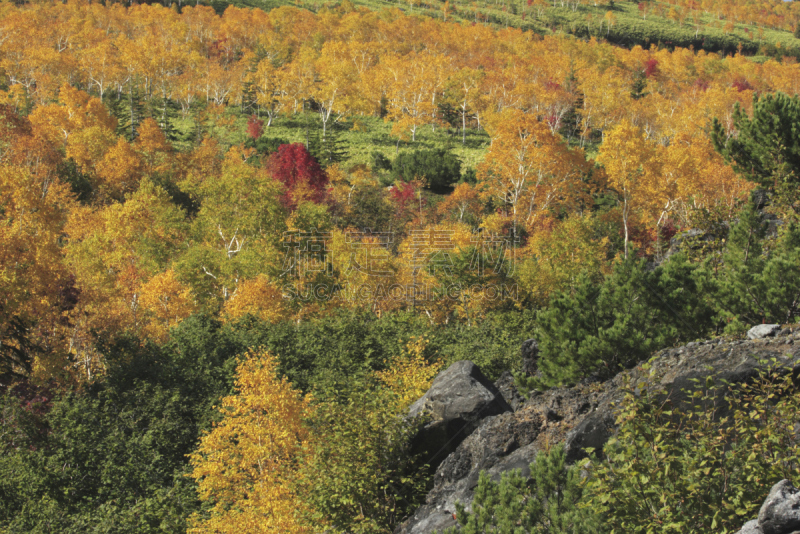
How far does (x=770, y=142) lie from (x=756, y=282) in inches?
370

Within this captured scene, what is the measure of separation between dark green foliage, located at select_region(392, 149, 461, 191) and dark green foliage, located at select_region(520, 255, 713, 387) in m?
41.4

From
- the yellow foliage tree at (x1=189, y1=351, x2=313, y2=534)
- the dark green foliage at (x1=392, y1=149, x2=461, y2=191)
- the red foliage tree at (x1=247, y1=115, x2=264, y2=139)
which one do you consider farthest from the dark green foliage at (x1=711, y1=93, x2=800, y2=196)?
the red foliage tree at (x1=247, y1=115, x2=264, y2=139)

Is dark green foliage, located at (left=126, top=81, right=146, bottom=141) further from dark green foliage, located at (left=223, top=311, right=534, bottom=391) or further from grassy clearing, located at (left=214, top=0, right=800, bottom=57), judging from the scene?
grassy clearing, located at (left=214, top=0, right=800, bottom=57)

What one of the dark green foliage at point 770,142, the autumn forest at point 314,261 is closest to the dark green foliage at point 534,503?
the autumn forest at point 314,261

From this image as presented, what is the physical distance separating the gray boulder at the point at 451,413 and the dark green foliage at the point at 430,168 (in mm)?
43230

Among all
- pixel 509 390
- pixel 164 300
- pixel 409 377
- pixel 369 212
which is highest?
pixel 509 390

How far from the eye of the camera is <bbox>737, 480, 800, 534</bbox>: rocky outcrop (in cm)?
566

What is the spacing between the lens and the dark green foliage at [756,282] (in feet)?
45.9

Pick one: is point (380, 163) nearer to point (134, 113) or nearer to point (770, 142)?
point (134, 113)

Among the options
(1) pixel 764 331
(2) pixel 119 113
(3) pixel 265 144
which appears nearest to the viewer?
(1) pixel 764 331

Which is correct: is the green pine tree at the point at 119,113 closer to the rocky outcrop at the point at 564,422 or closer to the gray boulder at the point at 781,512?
the rocky outcrop at the point at 564,422

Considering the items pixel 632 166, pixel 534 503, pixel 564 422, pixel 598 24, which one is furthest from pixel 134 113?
pixel 598 24

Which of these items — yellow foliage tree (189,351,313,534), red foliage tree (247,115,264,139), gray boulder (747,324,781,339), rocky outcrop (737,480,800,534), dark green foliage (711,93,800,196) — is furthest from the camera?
red foliage tree (247,115,264,139)

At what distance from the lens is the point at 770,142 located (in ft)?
70.7
